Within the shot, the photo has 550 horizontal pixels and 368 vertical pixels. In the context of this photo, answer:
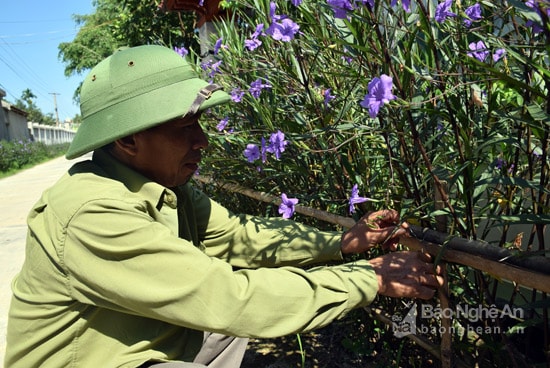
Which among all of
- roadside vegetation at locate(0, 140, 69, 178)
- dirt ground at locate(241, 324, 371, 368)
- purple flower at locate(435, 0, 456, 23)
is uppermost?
purple flower at locate(435, 0, 456, 23)

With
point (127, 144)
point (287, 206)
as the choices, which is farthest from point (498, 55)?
point (127, 144)

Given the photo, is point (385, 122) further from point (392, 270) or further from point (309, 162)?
point (309, 162)

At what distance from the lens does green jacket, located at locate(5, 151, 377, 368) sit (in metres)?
1.18

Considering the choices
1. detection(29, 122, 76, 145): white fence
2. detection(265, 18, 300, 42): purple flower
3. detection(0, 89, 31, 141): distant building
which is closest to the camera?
detection(265, 18, 300, 42): purple flower

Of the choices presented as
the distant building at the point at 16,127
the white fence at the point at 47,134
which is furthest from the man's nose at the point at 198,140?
the white fence at the point at 47,134

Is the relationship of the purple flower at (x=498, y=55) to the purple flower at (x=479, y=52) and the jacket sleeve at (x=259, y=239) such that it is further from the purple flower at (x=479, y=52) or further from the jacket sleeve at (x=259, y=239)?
the jacket sleeve at (x=259, y=239)

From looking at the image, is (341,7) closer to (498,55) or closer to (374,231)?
(498,55)

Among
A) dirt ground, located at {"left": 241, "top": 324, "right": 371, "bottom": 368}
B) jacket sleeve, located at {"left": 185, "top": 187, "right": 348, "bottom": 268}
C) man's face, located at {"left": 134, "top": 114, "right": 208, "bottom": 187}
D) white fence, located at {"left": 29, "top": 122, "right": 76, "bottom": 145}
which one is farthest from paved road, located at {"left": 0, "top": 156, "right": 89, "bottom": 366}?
white fence, located at {"left": 29, "top": 122, "right": 76, "bottom": 145}

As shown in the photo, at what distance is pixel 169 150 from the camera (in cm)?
143

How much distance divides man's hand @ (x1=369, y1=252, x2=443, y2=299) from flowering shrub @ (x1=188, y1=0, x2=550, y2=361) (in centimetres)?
11

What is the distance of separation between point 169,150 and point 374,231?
0.64m

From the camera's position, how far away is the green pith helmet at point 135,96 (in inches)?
52.9

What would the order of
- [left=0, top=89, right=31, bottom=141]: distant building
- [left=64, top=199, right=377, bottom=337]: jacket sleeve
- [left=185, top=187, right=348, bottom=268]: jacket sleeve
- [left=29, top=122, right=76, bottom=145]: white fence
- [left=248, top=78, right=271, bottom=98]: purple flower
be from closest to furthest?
[left=64, top=199, right=377, bottom=337]: jacket sleeve, [left=185, top=187, right=348, bottom=268]: jacket sleeve, [left=248, top=78, right=271, bottom=98]: purple flower, [left=0, top=89, right=31, bottom=141]: distant building, [left=29, top=122, right=76, bottom=145]: white fence

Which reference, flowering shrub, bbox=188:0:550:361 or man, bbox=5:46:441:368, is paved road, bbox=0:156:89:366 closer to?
man, bbox=5:46:441:368
